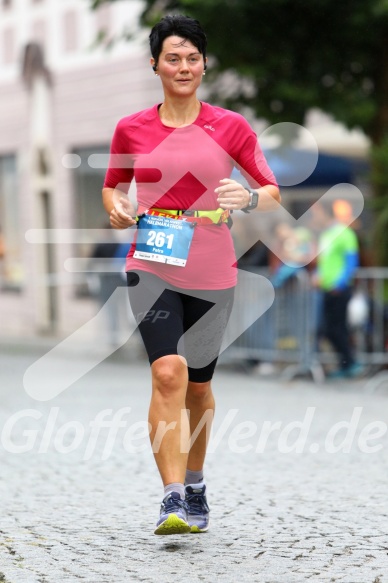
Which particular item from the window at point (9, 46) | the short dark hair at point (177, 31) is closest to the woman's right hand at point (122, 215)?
the short dark hair at point (177, 31)

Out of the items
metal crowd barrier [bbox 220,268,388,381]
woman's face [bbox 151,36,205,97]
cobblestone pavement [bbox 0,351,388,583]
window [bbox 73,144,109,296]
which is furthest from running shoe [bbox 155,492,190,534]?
window [bbox 73,144,109,296]

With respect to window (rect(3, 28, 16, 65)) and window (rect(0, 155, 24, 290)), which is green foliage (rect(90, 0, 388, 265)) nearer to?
window (rect(3, 28, 16, 65))

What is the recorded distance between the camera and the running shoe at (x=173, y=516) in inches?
181

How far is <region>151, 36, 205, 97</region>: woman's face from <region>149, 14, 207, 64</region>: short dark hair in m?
0.02

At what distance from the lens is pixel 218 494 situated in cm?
621

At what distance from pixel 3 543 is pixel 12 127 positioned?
1897 centimetres

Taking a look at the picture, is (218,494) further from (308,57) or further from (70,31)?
(70,31)

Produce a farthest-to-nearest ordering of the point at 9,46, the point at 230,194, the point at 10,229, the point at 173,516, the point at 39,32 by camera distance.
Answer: the point at 10,229 < the point at 9,46 < the point at 39,32 < the point at 230,194 < the point at 173,516

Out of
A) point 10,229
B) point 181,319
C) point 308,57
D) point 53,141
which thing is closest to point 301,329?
point 308,57

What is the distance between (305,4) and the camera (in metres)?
12.5

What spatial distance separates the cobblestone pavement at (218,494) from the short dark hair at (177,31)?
186cm

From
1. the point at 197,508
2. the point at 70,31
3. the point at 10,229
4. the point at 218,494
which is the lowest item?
the point at 10,229

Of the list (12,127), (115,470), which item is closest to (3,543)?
(115,470)

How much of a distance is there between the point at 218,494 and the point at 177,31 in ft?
7.62
